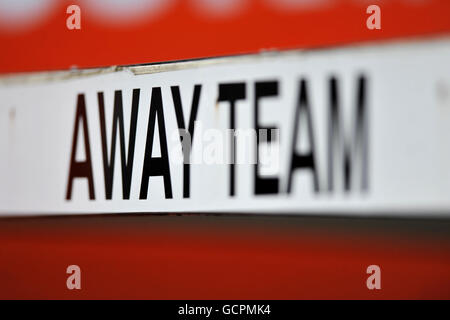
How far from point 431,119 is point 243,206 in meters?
0.43

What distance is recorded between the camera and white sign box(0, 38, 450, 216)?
1.14m

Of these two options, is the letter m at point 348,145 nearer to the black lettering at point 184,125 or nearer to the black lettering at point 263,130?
the black lettering at point 263,130

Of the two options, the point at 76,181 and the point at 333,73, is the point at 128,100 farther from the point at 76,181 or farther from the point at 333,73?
the point at 333,73

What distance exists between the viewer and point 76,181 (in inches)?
56.5

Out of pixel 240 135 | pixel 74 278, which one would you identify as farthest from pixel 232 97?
pixel 74 278

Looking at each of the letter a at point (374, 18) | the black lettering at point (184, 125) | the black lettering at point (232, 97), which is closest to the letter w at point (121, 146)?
the black lettering at point (184, 125)

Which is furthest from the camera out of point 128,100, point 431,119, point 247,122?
point 128,100

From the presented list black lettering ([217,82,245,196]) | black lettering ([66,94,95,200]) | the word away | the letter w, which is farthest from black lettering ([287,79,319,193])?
black lettering ([66,94,95,200])

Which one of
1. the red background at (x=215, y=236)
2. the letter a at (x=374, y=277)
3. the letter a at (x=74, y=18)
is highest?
the letter a at (x=74, y=18)

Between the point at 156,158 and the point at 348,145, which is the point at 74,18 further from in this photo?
the point at 348,145

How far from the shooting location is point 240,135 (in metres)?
1.28

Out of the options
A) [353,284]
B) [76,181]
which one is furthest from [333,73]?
[76,181]

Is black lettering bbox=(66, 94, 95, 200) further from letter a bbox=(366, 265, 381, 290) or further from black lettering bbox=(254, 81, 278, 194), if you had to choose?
letter a bbox=(366, 265, 381, 290)

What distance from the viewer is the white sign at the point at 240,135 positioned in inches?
45.0
